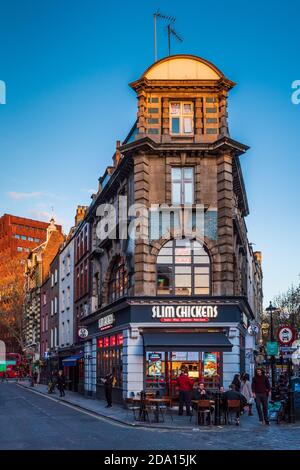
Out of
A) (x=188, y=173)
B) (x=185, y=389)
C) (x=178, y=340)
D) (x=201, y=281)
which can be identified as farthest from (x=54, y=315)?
(x=185, y=389)

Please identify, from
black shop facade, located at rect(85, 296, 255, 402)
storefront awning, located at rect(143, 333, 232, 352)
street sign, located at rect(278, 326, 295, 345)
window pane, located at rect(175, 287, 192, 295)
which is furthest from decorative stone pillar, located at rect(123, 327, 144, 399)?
street sign, located at rect(278, 326, 295, 345)

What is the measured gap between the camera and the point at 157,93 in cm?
3275

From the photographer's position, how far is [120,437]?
19.0 m

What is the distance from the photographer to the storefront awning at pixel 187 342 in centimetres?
3000

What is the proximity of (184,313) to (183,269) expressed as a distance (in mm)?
2073

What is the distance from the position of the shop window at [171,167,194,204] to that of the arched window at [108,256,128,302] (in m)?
5.16

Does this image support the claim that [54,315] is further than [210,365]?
Yes

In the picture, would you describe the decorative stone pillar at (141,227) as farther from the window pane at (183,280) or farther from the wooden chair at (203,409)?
the wooden chair at (203,409)

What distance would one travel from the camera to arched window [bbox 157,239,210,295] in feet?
104

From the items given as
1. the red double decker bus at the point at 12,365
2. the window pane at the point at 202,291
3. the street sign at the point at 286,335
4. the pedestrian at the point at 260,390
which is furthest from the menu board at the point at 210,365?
the red double decker bus at the point at 12,365

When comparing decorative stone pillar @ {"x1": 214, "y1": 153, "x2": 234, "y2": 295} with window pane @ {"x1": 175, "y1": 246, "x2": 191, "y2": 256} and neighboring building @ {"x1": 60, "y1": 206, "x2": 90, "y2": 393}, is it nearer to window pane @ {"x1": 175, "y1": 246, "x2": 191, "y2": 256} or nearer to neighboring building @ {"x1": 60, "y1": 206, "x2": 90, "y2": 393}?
window pane @ {"x1": 175, "y1": 246, "x2": 191, "y2": 256}

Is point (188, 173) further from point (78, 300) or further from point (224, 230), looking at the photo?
point (78, 300)
